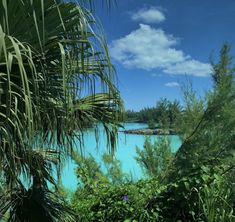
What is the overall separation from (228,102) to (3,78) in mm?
2985

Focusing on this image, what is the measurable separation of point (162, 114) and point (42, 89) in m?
3.88

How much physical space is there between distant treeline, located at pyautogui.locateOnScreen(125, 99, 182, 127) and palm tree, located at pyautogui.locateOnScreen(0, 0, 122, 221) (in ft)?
5.74

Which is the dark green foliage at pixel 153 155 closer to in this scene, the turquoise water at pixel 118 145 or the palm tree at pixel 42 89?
the turquoise water at pixel 118 145

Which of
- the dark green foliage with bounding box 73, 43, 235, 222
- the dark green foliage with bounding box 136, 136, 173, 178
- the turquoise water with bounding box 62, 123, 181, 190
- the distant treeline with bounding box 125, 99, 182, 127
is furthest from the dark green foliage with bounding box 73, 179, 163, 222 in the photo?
the dark green foliage with bounding box 136, 136, 173, 178

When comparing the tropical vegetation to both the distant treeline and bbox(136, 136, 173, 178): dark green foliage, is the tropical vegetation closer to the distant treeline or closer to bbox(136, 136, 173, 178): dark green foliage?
the distant treeline

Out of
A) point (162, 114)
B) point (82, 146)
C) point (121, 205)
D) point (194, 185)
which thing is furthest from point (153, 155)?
point (82, 146)

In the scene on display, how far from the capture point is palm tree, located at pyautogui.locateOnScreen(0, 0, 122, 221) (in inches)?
62.9

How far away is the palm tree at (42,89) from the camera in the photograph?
1.60 metres

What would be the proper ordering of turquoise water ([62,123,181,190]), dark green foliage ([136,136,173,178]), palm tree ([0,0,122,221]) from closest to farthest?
palm tree ([0,0,122,221]), turquoise water ([62,123,181,190]), dark green foliage ([136,136,173,178])

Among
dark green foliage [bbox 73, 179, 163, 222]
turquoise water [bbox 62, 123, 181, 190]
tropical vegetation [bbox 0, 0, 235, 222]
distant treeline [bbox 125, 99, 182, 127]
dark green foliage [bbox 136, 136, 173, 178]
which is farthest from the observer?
dark green foliage [bbox 136, 136, 173, 178]

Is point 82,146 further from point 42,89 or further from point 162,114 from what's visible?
point 162,114

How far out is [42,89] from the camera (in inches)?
86.0

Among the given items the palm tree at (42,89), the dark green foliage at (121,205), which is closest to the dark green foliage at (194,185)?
the dark green foliage at (121,205)

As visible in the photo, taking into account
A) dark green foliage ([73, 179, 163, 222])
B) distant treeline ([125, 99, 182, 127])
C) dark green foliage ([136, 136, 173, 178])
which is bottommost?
dark green foliage ([73, 179, 163, 222])
